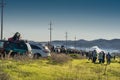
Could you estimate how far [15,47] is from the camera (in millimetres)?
34281

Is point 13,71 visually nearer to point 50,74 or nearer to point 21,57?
point 50,74

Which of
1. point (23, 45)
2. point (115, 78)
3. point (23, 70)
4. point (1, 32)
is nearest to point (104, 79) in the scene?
point (115, 78)

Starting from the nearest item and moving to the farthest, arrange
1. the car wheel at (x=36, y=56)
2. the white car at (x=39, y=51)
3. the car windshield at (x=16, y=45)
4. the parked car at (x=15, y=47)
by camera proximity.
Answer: the parked car at (x=15, y=47)
the car windshield at (x=16, y=45)
the car wheel at (x=36, y=56)
the white car at (x=39, y=51)

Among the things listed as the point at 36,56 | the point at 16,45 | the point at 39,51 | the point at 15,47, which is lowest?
the point at 36,56

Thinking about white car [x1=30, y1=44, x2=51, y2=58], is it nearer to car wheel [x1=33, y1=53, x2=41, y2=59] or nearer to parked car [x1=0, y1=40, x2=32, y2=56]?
car wheel [x1=33, y1=53, x2=41, y2=59]

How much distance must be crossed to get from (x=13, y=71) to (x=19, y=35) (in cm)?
1486

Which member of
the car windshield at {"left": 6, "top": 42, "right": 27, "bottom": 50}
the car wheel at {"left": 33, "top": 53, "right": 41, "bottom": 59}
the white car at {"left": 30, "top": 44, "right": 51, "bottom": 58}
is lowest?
the car wheel at {"left": 33, "top": 53, "right": 41, "bottom": 59}

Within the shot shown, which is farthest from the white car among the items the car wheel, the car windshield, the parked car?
the car windshield

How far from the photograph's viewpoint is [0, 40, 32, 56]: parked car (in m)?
33.9

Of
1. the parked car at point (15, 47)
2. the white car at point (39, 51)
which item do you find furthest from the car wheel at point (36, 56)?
the parked car at point (15, 47)

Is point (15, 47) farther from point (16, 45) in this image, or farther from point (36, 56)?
point (36, 56)

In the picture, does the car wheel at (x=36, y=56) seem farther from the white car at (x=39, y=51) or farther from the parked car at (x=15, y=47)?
the parked car at (x=15, y=47)

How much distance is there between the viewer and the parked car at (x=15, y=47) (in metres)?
33.9

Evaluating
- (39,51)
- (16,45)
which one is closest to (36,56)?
(16,45)
